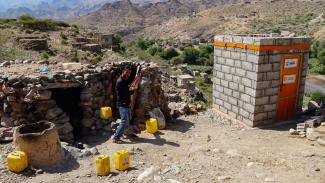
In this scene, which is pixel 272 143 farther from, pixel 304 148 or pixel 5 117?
pixel 5 117

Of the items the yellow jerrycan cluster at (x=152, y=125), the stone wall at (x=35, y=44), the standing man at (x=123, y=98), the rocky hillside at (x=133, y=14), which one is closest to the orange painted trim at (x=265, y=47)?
the yellow jerrycan cluster at (x=152, y=125)

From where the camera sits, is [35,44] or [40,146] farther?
[35,44]

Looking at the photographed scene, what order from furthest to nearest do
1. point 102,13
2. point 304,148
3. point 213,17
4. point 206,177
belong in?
point 102,13 → point 213,17 → point 304,148 → point 206,177

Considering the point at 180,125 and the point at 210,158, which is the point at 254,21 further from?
the point at 210,158

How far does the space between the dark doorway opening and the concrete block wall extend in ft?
13.8

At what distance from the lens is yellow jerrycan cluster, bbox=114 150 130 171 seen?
22.0 ft

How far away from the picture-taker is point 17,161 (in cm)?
655

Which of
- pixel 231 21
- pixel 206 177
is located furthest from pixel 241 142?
pixel 231 21

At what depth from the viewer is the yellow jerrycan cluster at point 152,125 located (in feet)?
29.5

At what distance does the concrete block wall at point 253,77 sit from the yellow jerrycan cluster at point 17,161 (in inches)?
224

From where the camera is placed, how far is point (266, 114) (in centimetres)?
966

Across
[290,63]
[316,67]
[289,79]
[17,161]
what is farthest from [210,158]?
[316,67]

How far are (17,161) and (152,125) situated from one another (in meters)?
3.43

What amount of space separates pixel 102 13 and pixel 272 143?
150163 millimetres
